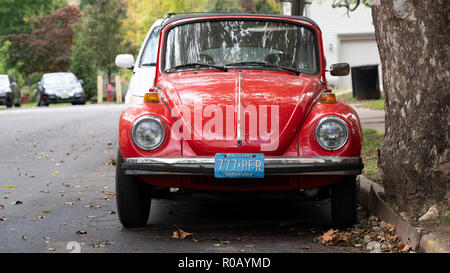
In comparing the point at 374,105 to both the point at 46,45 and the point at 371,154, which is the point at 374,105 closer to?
the point at 371,154

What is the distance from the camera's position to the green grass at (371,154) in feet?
26.9

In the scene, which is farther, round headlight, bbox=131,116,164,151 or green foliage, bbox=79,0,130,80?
green foliage, bbox=79,0,130,80

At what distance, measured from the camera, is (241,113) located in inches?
230

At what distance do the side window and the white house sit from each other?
1115 inches

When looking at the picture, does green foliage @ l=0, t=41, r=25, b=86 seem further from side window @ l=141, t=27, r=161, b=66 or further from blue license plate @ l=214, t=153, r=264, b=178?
blue license plate @ l=214, t=153, r=264, b=178

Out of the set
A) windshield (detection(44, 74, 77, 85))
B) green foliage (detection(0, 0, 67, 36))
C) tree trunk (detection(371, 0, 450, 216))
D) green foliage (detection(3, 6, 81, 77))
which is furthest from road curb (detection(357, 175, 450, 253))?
green foliage (detection(0, 0, 67, 36))

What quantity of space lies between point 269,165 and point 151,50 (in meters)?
5.29

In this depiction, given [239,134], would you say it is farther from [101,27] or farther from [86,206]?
[101,27]

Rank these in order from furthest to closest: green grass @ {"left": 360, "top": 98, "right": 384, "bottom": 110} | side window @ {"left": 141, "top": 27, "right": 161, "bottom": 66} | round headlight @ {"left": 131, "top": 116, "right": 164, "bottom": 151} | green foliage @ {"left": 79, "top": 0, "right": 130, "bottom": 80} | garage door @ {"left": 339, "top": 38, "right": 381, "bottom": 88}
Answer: green foliage @ {"left": 79, "top": 0, "right": 130, "bottom": 80} → garage door @ {"left": 339, "top": 38, "right": 381, "bottom": 88} → green grass @ {"left": 360, "top": 98, "right": 384, "bottom": 110} → side window @ {"left": 141, "top": 27, "right": 161, "bottom": 66} → round headlight @ {"left": 131, "top": 116, "right": 164, "bottom": 151}

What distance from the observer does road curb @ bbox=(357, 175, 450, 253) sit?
5.12m

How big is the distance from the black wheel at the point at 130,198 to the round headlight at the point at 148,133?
28cm

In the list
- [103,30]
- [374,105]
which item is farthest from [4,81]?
[374,105]

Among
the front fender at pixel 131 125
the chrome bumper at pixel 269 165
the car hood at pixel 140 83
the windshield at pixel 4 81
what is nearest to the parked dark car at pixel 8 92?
the windshield at pixel 4 81

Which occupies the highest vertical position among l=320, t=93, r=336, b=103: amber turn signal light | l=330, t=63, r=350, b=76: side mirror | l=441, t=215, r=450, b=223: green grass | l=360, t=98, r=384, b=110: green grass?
l=330, t=63, r=350, b=76: side mirror
